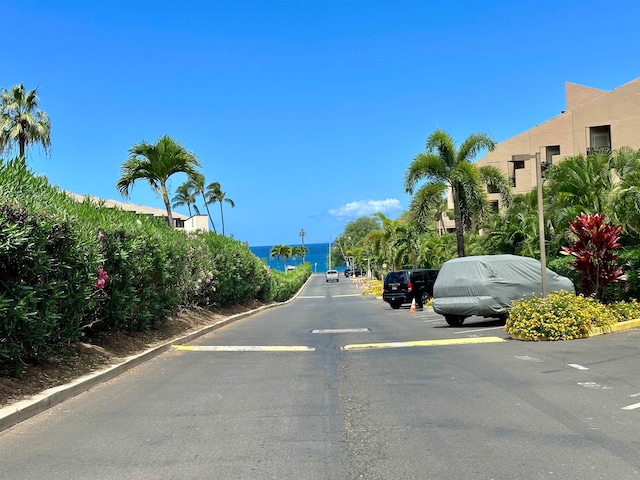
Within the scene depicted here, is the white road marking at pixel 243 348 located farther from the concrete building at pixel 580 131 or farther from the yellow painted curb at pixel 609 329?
the concrete building at pixel 580 131

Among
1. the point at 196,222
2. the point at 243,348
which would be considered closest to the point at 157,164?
the point at 243,348

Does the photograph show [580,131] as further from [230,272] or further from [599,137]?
[230,272]

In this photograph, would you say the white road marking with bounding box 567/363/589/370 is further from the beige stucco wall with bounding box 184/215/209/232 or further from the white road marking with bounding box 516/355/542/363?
the beige stucco wall with bounding box 184/215/209/232

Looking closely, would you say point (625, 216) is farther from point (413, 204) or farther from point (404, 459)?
point (404, 459)

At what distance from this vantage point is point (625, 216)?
62.6 ft

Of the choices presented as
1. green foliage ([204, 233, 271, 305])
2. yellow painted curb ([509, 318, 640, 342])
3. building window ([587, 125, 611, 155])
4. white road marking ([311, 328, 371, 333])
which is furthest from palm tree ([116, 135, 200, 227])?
building window ([587, 125, 611, 155])

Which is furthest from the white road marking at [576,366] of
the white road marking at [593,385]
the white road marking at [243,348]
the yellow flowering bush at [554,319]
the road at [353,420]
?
the white road marking at [243,348]

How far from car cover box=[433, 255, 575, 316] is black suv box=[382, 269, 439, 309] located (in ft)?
41.1

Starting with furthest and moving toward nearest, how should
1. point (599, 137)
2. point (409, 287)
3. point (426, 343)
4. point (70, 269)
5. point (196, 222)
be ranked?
point (599, 137) < point (196, 222) < point (409, 287) < point (426, 343) < point (70, 269)

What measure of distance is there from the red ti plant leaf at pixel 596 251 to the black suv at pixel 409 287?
13.8m

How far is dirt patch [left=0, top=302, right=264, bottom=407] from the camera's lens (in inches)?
309

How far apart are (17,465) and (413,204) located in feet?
81.0

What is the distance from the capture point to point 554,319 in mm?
13492

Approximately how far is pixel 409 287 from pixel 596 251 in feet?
47.2
